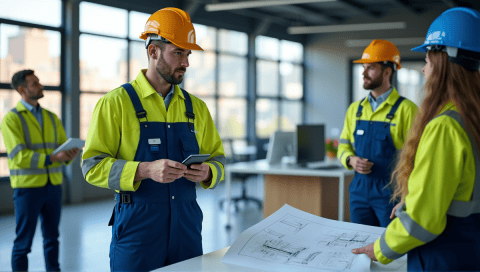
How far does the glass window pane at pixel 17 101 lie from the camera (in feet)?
22.1

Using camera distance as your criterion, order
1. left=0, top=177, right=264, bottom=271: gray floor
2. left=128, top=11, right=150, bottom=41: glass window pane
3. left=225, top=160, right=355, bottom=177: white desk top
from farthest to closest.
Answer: left=128, top=11, right=150, bottom=41: glass window pane, left=225, top=160, right=355, bottom=177: white desk top, left=0, top=177, right=264, bottom=271: gray floor

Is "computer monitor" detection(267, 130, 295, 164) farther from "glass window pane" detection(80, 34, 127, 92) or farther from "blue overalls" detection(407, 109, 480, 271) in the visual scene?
"blue overalls" detection(407, 109, 480, 271)

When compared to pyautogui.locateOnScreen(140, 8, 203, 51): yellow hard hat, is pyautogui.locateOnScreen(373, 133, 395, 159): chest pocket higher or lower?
lower

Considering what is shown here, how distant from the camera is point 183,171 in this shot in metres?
1.76

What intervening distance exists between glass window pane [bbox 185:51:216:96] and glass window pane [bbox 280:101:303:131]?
3.08 metres

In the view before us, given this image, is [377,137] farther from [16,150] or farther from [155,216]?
[16,150]

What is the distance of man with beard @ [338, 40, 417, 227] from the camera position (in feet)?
10.1

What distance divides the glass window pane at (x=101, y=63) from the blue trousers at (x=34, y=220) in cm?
436

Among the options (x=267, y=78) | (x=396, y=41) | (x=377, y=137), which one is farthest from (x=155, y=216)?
(x=396, y=41)

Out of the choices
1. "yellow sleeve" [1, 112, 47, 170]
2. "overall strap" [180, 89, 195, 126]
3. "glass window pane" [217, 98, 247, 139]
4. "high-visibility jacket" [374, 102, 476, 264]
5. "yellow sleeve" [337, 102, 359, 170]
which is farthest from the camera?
"glass window pane" [217, 98, 247, 139]

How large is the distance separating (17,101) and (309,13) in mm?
7421

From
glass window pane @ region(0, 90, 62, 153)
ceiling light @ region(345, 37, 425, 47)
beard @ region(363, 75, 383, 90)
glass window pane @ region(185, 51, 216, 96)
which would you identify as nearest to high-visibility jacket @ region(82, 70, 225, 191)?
beard @ region(363, 75, 383, 90)

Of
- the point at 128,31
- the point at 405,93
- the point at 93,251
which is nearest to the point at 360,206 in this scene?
the point at 93,251

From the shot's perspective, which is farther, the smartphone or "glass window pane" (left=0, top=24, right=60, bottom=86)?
"glass window pane" (left=0, top=24, right=60, bottom=86)
